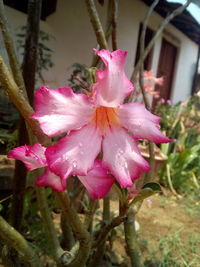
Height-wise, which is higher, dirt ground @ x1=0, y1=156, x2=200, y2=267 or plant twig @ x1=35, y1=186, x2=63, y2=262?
plant twig @ x1=35, y1=186, x2=63, y2=262

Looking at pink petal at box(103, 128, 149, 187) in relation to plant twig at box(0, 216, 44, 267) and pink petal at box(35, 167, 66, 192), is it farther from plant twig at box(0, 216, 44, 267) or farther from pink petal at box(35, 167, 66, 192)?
plant twig at box(0, 216, 44, 267)

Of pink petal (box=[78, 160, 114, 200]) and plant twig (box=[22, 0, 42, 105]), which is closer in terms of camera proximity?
pink petal (box=[78, 160, 114, 200])

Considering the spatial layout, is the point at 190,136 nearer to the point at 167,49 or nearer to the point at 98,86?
the point at 167,49

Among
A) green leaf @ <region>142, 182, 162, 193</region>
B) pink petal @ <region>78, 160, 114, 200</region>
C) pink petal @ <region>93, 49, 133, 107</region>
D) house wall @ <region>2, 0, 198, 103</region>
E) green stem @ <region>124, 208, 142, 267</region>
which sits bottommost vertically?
green stem @ <region>124, 208, 142, 267</region>

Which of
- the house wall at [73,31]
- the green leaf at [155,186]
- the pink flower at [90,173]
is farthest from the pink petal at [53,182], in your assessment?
the house wall at [73,31]

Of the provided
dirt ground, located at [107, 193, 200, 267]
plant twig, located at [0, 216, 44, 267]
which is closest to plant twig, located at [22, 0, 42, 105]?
plant twig, located at [0, 216, 44, 267]

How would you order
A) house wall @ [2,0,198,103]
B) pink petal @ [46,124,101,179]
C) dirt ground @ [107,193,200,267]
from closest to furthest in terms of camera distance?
pink petal @ [46,124,101,179], dirt ground @ [107,193,200,267], house wall @ [2,0,198,103]

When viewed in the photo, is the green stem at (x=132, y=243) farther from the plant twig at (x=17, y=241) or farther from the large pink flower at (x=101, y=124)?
the large pink flower at (x=101, y=124)
